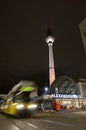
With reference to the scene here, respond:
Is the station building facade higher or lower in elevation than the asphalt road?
higher

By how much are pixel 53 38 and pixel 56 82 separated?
115 ft

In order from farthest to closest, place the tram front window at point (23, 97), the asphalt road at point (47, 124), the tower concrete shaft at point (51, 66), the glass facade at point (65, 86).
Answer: the tower concrete shaft at point (51, 66), the glass facade at point (65, 86), the tram front window at point (23, 97), the asphalt road at point (47, 124)

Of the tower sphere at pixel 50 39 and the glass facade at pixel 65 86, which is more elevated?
the tower sphere at pixel 50 39

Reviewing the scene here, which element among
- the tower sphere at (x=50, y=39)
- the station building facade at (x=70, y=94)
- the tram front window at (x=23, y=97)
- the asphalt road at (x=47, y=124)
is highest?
the tower sphere at (x=50, y=39)

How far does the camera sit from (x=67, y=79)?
62969 millimetres

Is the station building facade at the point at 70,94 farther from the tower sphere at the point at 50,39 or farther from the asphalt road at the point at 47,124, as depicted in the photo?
the tower sphere at the point at 50,39

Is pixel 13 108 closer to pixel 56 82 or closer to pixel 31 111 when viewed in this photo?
pixel 31 111

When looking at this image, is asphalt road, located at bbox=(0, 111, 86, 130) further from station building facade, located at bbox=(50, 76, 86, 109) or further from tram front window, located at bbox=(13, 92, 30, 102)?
station building facade, located at bbox=(50, 76, 86, 109)

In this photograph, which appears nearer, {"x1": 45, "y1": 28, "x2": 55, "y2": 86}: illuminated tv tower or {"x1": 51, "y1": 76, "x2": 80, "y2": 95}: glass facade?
{"x1": 51, "y1": 76, "x2": 80, "y2": 95}: glass facade

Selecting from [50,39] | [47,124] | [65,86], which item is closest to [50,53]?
[50,39]

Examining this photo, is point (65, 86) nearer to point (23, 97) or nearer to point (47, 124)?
point (23, 97)

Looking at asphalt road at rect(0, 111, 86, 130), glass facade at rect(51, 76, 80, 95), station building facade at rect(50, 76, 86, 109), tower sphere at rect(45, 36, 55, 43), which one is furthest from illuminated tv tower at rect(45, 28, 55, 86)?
asphalt road at rect(0, 111, 86, 130)

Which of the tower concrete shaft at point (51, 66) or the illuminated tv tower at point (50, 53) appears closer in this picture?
the tower concrete shaft at point (51, 66)

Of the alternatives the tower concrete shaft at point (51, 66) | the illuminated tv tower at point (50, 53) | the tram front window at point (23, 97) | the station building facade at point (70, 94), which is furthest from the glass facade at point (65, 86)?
the tram front window at point (23, 97)
